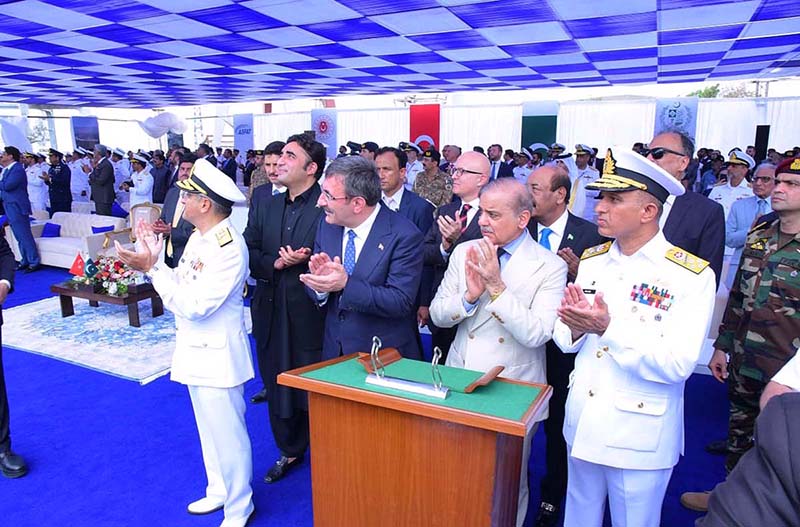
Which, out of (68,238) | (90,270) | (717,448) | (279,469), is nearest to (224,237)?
(279,469)

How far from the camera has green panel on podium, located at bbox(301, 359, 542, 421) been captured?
1436 mm

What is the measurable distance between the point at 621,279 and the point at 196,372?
1.71 metres

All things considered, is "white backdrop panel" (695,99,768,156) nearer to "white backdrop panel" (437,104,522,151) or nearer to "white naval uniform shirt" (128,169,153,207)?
"white backdrop panel" (437,104,522,151)

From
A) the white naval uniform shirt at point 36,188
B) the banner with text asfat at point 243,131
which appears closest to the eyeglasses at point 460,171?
the white naval uniform shirt at point 36,188

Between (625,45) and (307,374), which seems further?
(625,45)

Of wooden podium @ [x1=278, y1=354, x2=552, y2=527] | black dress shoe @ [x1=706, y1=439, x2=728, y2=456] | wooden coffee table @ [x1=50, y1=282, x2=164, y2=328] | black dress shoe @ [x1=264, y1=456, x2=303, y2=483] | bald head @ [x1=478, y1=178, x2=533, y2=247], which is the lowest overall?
black dress shoe @ [x1=706, y1=439, x2=728, y2=456]

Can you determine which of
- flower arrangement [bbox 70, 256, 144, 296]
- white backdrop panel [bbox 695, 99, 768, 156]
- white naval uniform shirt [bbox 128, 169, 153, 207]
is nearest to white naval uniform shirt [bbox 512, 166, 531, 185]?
white backdrop panel [bbox 695, 99, 768, 156]

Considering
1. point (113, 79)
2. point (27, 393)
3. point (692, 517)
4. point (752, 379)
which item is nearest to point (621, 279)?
point (752, 379)

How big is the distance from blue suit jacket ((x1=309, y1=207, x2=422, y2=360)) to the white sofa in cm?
594

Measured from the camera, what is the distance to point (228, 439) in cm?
233

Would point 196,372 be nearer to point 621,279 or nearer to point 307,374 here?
point 307,374

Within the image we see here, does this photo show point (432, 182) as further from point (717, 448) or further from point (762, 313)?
point (762, 313)

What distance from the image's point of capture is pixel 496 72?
9.34 meters

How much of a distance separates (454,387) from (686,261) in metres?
0.82
